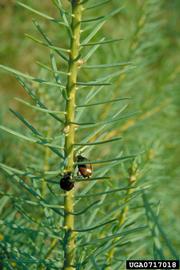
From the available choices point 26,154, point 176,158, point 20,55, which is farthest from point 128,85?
point 20,55

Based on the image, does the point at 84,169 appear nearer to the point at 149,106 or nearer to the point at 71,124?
the point at 71,124

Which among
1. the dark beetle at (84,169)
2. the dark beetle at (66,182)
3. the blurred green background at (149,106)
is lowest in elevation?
the dark beetle at (66,182)

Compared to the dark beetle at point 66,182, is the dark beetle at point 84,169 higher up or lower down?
higher up

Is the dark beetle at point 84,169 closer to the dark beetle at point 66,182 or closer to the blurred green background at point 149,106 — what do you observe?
the dark beetle at point 66,182

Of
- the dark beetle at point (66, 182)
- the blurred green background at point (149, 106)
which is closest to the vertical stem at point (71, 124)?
the dark beetle at point (66, 182)

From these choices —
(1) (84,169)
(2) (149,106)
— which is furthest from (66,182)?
(2) (149,106)

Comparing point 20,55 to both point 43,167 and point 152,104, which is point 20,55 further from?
point 43,167

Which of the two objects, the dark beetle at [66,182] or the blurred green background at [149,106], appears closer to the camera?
the dark beetle at [66,182]
